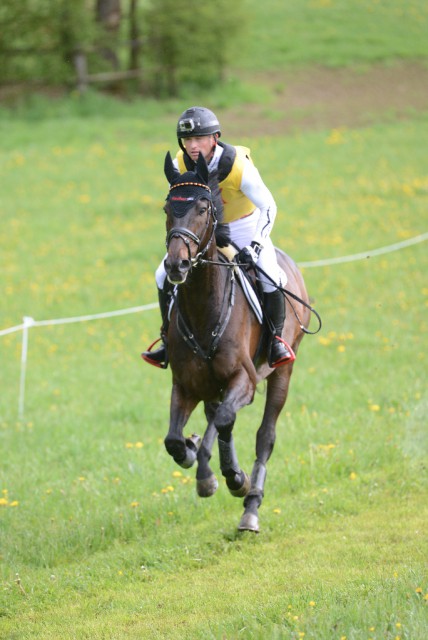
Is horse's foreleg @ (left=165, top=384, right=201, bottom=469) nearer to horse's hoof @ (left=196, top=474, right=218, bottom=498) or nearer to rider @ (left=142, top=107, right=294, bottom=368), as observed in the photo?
horse's hoof @ (left=196, top=474, right=218, bottom=498)

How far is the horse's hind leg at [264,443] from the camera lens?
7.80m

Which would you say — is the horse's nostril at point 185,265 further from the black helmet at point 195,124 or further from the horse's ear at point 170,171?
the black helmet at point 195,124

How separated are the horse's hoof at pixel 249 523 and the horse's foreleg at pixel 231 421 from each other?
0.32 meters

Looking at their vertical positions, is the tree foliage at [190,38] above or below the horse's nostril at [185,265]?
below

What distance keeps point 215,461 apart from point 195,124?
430 centimetres

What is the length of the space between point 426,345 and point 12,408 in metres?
6.28

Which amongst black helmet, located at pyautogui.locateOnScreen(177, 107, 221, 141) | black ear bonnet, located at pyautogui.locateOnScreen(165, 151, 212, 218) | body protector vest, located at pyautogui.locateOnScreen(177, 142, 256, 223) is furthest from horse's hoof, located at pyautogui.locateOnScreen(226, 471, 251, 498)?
black helmet, located at pyautogui.locateOnScreen(177, 107, 221, 141)

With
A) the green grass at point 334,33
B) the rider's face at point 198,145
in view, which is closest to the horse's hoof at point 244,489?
the rider's face at point 198,145

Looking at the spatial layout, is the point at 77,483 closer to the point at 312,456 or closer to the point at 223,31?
the point at 312,456

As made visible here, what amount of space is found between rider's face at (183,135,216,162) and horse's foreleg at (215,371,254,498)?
71.3 inches

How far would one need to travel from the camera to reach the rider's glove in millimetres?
7543

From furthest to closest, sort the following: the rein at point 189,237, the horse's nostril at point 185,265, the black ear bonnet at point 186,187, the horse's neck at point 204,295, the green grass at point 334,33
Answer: the green grass at point 334,33
the horse's neck at point 204,295
the black ear bonnet at point 186,187
the rein at point 189,237
the horse's nostril at point 185,265

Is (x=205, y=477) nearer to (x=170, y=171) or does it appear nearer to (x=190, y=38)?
(x=170, y=171)

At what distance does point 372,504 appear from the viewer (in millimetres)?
8641
